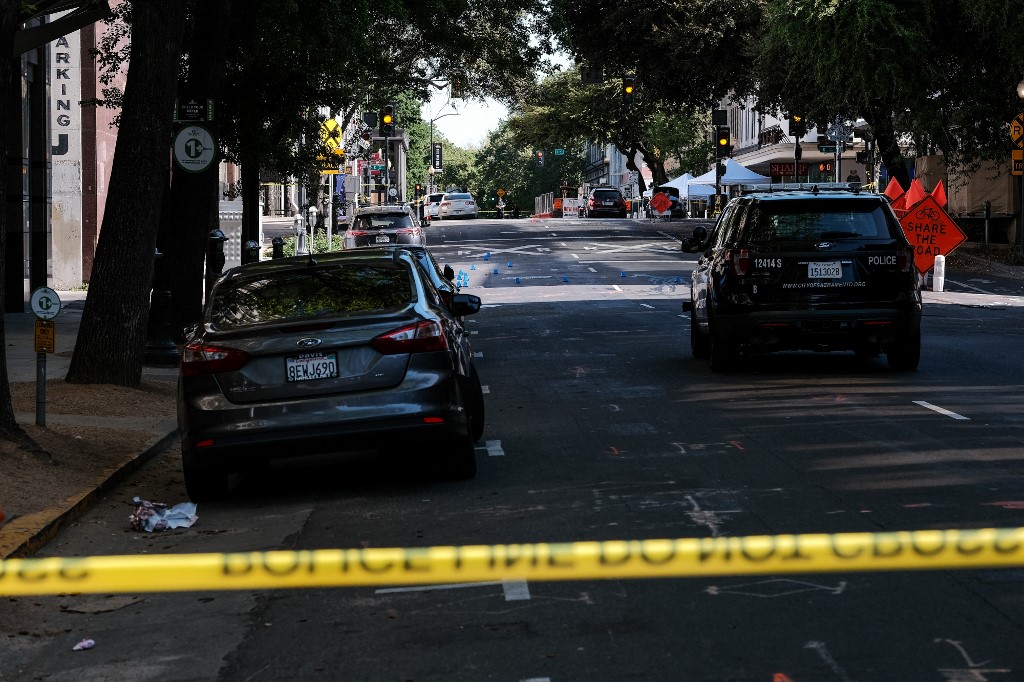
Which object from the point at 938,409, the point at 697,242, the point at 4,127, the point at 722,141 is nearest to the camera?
the point at 4,127

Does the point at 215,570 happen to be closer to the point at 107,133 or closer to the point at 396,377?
the point at 396,377

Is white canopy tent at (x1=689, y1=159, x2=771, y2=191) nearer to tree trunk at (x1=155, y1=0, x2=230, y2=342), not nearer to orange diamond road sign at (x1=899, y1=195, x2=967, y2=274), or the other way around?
orange diamond road sign at (x1=899, y1=195, x2=967, y2=274)

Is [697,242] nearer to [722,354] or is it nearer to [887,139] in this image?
A: [722,354]

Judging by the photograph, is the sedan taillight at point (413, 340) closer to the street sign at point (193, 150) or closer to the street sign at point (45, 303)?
the street sign at point (45, 303)

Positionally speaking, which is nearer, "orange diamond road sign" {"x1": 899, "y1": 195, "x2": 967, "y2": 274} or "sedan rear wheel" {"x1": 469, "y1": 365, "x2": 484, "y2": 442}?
"sedan rear wheel" {"x1": 469, "y1": 365, "x2": 484, "y2": 442}

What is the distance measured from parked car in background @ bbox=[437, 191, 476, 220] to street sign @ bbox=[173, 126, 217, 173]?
63615mm

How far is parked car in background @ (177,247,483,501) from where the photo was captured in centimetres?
919

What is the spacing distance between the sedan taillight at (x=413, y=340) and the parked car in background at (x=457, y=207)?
234 feet

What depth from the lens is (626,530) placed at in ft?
25.9

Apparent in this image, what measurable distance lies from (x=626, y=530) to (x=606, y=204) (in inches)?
3213

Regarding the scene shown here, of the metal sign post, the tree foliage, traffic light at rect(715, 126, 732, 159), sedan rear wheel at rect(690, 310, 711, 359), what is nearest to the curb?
the metal sign post

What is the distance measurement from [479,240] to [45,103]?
28.9 m

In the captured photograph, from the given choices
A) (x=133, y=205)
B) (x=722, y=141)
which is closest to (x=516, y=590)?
(x=133, y=205)

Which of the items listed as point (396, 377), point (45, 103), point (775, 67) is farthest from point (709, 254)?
point (775, 67)
